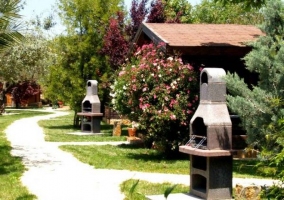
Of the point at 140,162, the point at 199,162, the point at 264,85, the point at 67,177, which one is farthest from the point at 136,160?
the point at 199,162

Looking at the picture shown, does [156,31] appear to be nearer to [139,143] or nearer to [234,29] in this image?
[234,29]

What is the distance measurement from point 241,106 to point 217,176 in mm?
2162

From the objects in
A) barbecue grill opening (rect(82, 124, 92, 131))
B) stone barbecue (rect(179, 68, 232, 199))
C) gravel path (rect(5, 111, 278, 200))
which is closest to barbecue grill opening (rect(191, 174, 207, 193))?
stone barbecue (rect(179, 68, 232, 199))

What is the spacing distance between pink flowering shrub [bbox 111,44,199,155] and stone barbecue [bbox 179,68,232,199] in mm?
3997

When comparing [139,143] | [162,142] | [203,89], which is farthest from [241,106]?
[139,143]

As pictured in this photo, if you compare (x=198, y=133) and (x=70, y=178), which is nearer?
(x=198, y=133)

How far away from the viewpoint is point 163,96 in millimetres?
12945

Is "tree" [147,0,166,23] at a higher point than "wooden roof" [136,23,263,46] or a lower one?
higher

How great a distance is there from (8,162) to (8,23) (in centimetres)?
366

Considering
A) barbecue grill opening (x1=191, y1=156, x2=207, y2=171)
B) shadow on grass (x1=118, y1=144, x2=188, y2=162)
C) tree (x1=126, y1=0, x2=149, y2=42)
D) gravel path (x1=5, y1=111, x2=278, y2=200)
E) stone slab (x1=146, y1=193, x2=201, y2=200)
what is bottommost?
gravel path (x1=5, y1=111, x2=278, y2=200)

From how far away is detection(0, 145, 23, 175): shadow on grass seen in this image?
1166cm

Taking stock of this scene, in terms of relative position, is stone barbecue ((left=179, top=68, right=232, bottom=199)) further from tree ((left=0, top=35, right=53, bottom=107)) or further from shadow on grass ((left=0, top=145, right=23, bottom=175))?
tree ((left=0, top=35, right=53, bottom=107))

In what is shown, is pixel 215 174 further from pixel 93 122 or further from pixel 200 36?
pixel 93 122

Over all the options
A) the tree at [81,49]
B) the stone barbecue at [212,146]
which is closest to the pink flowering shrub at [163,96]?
the stone barbecue at [212,146]
